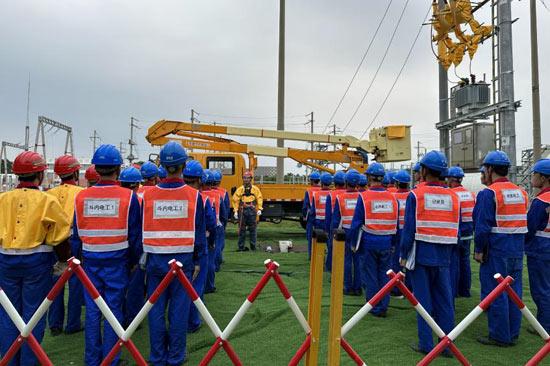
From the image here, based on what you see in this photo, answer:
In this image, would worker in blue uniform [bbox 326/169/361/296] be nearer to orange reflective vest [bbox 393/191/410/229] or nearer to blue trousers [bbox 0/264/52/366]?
orange reflective vest [bbox 393/191/410/229]

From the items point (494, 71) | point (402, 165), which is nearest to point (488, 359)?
point (494, 71)

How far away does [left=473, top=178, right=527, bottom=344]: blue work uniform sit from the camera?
15.0 ft

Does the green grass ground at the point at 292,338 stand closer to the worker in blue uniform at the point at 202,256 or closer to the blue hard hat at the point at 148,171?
the worker in blue uniform at the point at 202,256

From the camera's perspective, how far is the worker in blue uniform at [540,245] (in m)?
4.75

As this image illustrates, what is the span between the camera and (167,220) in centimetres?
379

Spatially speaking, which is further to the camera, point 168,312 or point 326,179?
point 326,179

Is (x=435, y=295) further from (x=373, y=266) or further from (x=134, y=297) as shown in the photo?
(x=134, y=297)

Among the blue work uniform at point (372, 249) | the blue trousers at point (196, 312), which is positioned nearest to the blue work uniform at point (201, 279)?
the blue trousers at point (196, 312)

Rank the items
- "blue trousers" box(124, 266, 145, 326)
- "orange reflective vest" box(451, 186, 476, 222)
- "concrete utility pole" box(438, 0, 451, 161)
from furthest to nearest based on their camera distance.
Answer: "concrete utility pole" box(438, 0, 451, 161) → "orange reflective vest" box(451, 186, 476, 222) → "blue trousers" box(124, 266, 145, 326)

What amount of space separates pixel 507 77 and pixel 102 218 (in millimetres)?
8293

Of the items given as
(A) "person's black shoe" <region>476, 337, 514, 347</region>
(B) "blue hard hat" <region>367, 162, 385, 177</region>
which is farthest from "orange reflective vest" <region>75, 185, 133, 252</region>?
(A) "person's black shoe" <region>476, 337, 514, 347</region>

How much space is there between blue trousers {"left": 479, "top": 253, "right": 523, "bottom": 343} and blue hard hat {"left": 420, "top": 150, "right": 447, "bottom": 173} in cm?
126

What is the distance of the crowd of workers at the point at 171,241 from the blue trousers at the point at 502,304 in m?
0.01

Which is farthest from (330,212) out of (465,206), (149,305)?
(149,305)
